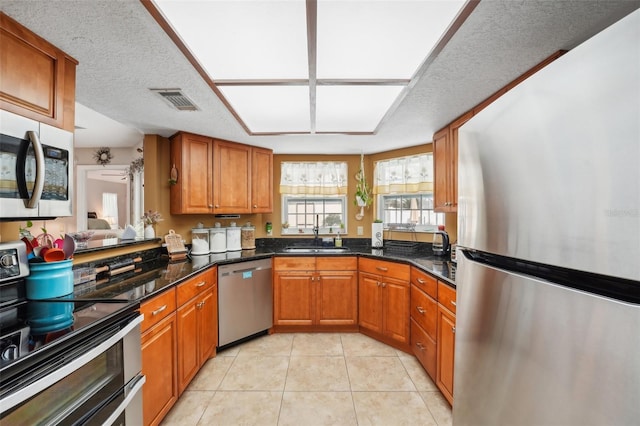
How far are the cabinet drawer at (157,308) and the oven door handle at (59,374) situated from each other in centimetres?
26

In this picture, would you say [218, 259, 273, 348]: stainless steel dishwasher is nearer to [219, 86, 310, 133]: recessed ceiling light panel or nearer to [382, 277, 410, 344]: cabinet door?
[382, 277, 410, 344]: cabinet door

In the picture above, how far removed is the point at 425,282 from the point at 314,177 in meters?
2.08

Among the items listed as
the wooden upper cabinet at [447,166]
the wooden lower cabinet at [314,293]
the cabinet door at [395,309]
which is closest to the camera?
the wooden upper cabinet at [447,166]

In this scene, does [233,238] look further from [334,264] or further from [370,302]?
[370,302]

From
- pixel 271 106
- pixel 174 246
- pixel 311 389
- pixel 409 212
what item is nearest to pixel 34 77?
pixel 271 106

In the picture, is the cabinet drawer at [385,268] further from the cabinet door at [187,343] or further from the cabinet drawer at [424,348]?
the cabinet door at [187,343]

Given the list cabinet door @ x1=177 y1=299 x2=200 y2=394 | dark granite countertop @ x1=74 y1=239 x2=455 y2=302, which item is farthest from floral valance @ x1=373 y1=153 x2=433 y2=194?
cabinet door @ x1=177 y1=299 x2=200 y2=394

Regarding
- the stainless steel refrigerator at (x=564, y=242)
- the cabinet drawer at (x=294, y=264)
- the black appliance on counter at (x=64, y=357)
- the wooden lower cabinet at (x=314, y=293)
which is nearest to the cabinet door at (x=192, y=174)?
the cabinet drawer at (x=294, y=264)

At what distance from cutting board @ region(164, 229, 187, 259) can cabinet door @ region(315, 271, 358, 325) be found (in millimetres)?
1445

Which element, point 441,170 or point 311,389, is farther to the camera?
point 441,170

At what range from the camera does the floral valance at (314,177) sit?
3707mm

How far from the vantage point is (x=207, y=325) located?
2348 millimetres

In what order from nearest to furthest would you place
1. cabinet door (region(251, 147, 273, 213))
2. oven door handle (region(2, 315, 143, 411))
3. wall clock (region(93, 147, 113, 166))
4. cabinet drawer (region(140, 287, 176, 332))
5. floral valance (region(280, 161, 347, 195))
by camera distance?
1. oven door handle (region(2, 315, 143, 411))
2. cabinet drawer (region(140, 287, 176, 332))
3. cabinet door (region(251, 147, 273, 213))
4. floral valance (region(280, 161, 347, 195))
5. wall clock (region(93, 147, 113, 166))

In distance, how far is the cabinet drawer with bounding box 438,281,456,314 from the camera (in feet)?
5.78
